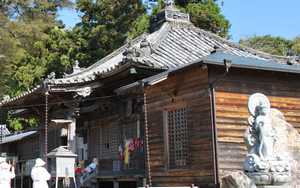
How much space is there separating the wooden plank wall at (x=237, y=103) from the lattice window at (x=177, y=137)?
122 cm

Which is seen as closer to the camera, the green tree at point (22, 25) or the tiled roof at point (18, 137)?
the green tree at point (22, 25)

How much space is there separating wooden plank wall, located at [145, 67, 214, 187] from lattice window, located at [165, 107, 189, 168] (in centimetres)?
22

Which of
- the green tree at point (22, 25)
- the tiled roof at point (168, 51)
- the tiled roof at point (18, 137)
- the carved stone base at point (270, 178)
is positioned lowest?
the carved stone base at point (270, 178)

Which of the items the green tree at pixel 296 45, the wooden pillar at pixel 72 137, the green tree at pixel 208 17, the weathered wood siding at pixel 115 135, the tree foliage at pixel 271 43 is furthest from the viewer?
the tree foliage at pixel 271 43

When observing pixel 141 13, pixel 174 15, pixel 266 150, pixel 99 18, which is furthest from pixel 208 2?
pixel 266 150

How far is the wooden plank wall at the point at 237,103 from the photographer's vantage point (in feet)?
45.5

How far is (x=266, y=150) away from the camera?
1087 centimetres

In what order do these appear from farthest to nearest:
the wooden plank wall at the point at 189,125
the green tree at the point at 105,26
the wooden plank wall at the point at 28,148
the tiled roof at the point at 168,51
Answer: the green tree at the point at 105,26
the wooden plank wall at the point at 28,148
the tiled roof at the point at 168,51
the wooden plank wall at the point at 189,125

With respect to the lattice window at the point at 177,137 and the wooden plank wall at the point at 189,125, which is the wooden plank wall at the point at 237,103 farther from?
the lattice window at the point at 177,137

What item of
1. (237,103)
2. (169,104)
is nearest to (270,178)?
(237,103)

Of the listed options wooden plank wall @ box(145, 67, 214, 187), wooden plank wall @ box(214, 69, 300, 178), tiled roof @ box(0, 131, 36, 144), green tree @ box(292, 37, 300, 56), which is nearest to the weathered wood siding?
wooden plank wall @ box(145, 67, 214, 187)

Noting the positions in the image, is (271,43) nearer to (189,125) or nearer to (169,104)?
(169,104)

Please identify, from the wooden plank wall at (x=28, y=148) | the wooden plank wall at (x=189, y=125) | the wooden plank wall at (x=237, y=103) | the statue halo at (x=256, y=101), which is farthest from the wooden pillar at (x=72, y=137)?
the wooden plank wall at (x=28, y=148)

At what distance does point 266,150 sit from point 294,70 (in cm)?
468
